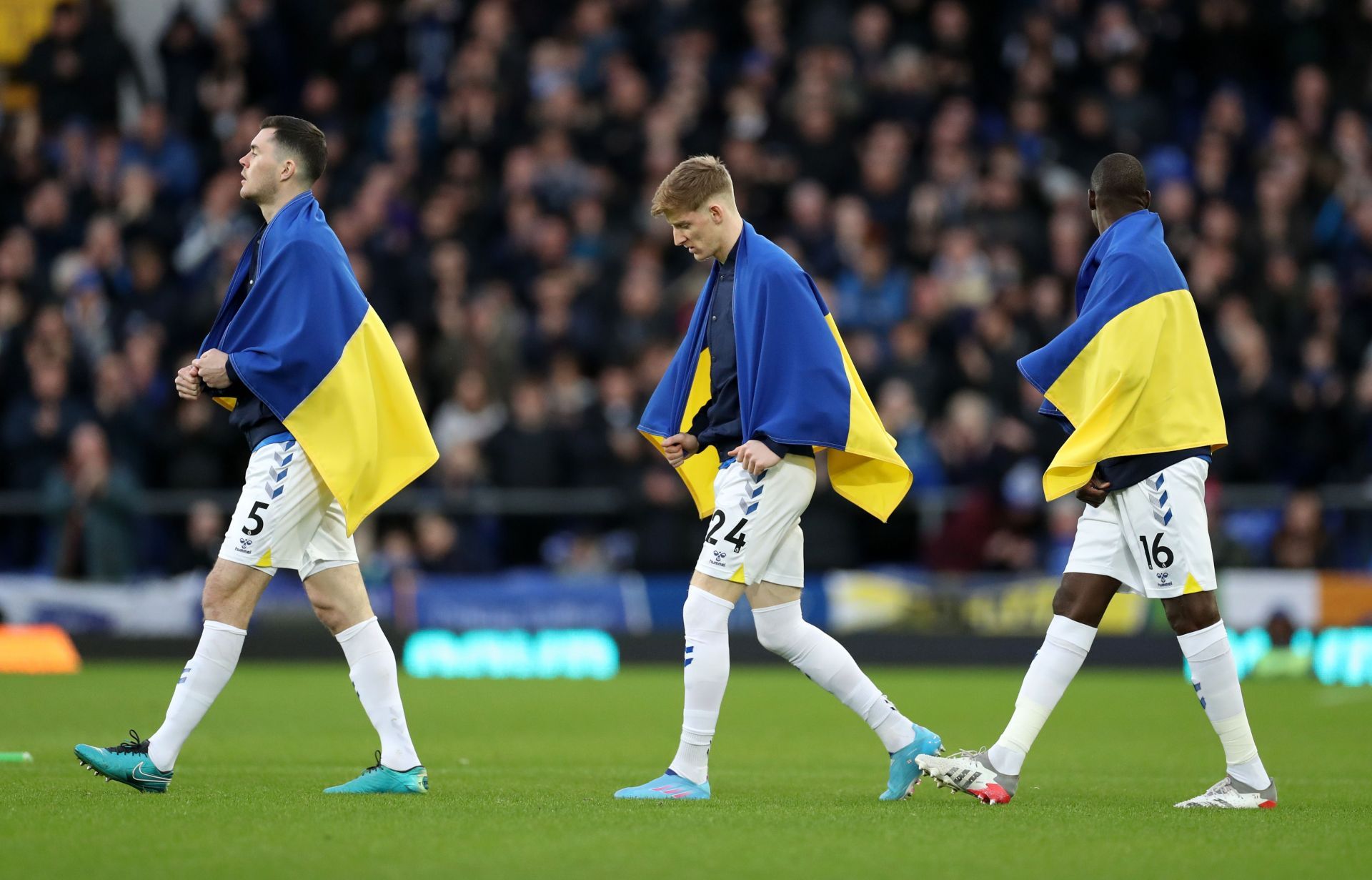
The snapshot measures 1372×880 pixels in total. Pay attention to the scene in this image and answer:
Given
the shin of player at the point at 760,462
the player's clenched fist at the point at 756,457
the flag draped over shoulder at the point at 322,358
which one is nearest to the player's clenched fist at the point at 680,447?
the shin of player at the point at 760,462

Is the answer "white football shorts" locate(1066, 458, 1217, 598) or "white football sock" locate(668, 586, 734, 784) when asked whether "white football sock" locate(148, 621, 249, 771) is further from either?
"white football shorts" locate(1066, 458, 1217, 598)

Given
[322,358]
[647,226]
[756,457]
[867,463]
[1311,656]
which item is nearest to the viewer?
[756,457]

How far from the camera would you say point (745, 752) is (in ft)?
32.7

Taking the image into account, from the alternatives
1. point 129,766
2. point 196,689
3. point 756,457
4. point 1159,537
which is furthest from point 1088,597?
point 129,766

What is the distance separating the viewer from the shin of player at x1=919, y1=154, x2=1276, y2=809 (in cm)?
742

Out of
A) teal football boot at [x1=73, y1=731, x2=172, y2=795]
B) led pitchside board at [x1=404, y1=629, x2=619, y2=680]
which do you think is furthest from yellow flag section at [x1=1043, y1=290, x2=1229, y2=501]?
led pitchside board at [x1=404, y1=629, x2=619, y2=680]

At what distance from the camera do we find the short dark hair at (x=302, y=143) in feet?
25.2

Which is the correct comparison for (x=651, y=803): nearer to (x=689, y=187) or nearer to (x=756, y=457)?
(x=756, y=457)

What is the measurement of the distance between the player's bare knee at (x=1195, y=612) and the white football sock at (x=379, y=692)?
10.3 ft

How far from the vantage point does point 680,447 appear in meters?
7.77

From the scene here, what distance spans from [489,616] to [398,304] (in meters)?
3.91

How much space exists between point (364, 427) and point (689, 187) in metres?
1.65

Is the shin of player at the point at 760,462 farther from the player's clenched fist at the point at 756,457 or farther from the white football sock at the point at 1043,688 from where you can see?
the white football sock at the point at 1043,688

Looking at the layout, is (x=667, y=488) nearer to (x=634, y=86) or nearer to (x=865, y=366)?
(x=865, y=366)
